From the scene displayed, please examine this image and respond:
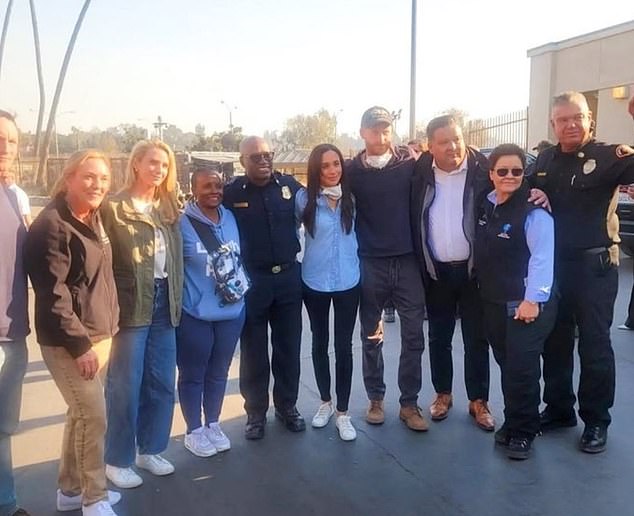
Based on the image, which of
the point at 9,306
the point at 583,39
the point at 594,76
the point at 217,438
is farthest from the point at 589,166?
the point at 583,39

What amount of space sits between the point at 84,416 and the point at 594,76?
1669cm

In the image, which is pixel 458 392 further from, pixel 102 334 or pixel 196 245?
pixel 102 334

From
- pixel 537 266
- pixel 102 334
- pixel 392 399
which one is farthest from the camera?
pixel 392 399

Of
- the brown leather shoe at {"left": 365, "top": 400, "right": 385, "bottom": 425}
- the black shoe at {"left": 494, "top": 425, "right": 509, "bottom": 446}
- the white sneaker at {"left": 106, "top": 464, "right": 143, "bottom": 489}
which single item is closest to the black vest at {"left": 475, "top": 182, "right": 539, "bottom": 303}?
the black shoe at {"left": 494, "top": 425, "right": 509, "bottom": 446}

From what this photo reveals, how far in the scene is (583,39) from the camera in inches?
642

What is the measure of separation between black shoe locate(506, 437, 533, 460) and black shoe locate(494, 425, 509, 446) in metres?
0.06

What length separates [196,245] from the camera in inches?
133

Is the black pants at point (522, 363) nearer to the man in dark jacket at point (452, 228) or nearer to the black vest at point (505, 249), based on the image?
the black vest at point (505, 249)

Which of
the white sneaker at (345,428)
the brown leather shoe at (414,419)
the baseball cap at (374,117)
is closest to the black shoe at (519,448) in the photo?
the brown leather shoe at (414,419)

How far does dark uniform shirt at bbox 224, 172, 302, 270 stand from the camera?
3.66 metres

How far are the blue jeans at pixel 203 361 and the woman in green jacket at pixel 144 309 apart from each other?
0.14 metres

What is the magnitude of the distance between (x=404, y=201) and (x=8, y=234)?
7.34 feet

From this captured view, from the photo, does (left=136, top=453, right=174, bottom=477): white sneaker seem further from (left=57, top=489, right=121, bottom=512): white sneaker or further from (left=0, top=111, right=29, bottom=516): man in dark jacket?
(left=0, top=111, right=29, bottom=516): man in dark jacket

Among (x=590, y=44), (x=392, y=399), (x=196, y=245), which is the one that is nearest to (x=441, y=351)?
(x=392, y=399)
